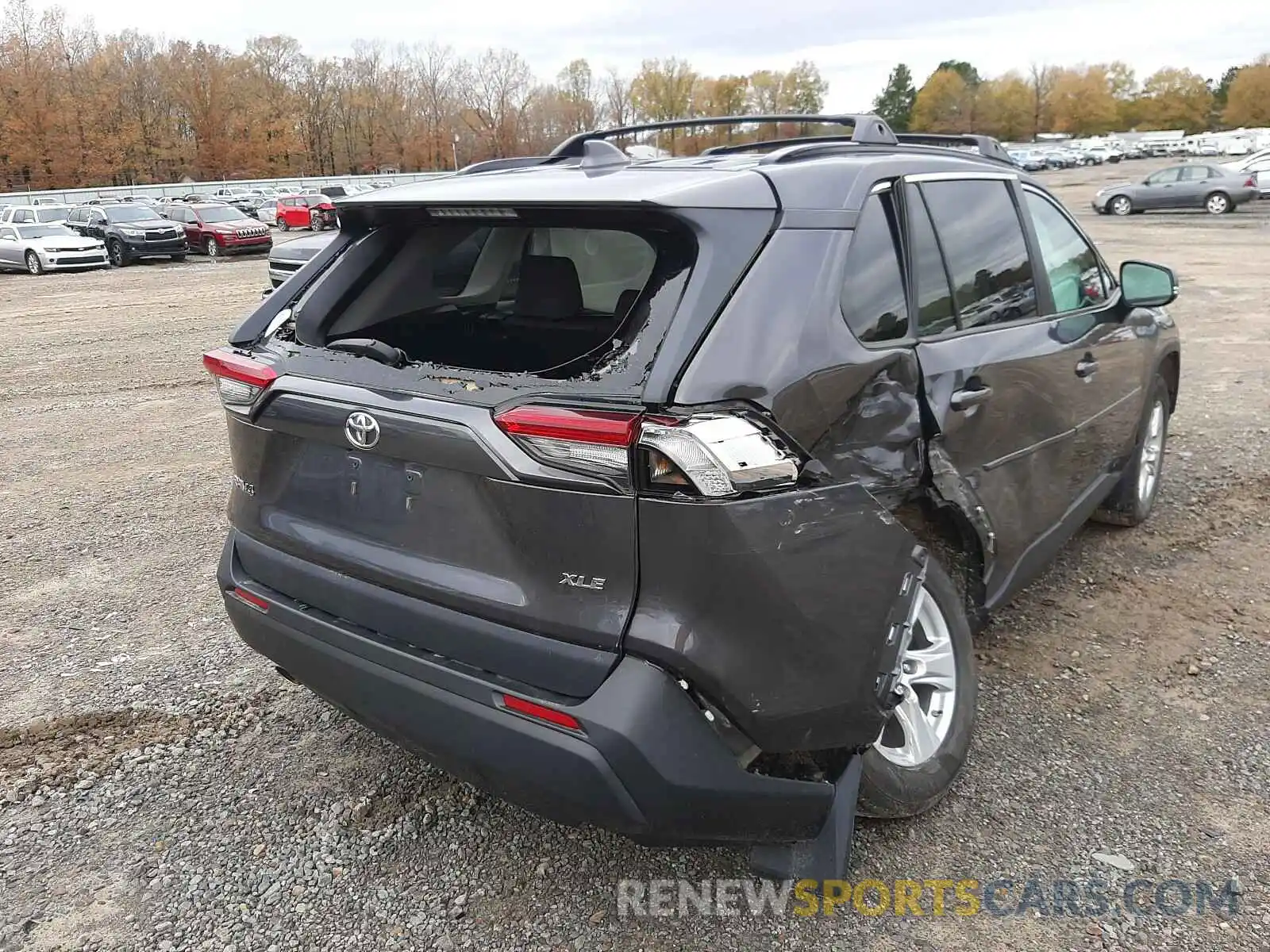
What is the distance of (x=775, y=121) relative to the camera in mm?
3426

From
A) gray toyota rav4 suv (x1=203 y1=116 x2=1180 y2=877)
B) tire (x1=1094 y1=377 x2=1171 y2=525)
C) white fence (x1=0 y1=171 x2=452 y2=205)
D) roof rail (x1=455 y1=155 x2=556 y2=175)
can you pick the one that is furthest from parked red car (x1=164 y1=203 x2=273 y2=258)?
gray toyota rav4 suv (x1=203 y1=116 x2=1180 y2=877)

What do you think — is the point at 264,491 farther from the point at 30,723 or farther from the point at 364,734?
the point at 30,723

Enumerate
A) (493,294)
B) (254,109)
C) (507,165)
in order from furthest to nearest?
(254,109), (507,165), (493,294)

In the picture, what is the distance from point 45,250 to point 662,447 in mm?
27423

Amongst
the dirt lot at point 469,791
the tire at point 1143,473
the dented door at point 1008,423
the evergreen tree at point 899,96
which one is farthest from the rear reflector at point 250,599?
the evergreen tree at point 899,96

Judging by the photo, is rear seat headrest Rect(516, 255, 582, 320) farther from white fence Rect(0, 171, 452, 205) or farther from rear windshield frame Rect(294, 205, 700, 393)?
white fence Rect(0, 171, 452, 205)

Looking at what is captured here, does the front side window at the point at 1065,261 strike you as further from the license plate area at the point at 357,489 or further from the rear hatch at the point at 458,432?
the license plate area at the point at 357,489

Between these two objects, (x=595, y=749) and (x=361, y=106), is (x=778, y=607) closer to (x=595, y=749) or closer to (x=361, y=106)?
(x=595, y=749)

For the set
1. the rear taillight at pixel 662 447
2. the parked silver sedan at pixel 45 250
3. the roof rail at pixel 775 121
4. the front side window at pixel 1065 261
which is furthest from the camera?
the parked silver sedan at pixel 45 250

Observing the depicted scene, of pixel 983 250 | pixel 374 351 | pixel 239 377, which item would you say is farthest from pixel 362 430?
pixel 983 250

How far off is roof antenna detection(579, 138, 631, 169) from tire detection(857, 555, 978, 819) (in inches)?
60.8

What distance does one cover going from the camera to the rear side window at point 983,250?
9.91 ft

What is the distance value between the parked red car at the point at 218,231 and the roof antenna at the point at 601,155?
2659 cm

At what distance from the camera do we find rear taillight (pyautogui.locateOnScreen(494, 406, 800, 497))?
1986 millimetres
